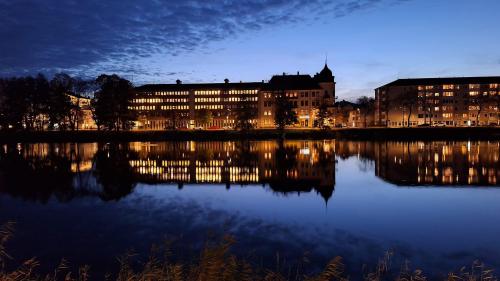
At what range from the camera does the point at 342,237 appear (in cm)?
1672

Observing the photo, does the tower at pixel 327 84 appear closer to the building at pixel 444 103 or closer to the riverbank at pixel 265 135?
the building at pixel 444 103

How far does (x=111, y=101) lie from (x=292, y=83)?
66635 mm

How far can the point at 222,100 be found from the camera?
143125 mm

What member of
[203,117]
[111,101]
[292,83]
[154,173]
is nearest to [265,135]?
[203,117]

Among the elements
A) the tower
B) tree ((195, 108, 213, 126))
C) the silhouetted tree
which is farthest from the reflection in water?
the tower

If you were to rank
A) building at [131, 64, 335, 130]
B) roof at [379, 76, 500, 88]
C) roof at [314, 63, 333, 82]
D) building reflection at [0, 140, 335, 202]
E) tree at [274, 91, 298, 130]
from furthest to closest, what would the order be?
roof at [314, 63, 333, 82], roof at [379, 76, 500, 88], building at [131, 64, 335, 130], tree at [274, 91, 298, 130], building reflection at [0, 140, 335, 202]

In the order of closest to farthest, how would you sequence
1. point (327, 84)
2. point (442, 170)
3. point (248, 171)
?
point (442, 170) < point (248, 171) < point (327, 84)

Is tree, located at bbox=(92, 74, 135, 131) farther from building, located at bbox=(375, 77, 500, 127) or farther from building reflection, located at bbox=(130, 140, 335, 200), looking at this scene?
building, located at bbox=(375, 77, 500, 127)

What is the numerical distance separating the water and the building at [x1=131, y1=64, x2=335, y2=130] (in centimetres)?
8780

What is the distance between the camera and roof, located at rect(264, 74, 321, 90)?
12938 centimetres

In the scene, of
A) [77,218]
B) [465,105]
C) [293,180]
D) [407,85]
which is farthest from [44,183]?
[465,105]

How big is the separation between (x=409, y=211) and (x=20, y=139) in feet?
290

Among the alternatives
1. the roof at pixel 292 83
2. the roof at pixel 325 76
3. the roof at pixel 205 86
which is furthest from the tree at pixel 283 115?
the roof at pixel 325 76

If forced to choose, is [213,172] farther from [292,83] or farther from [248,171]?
[292,83]
